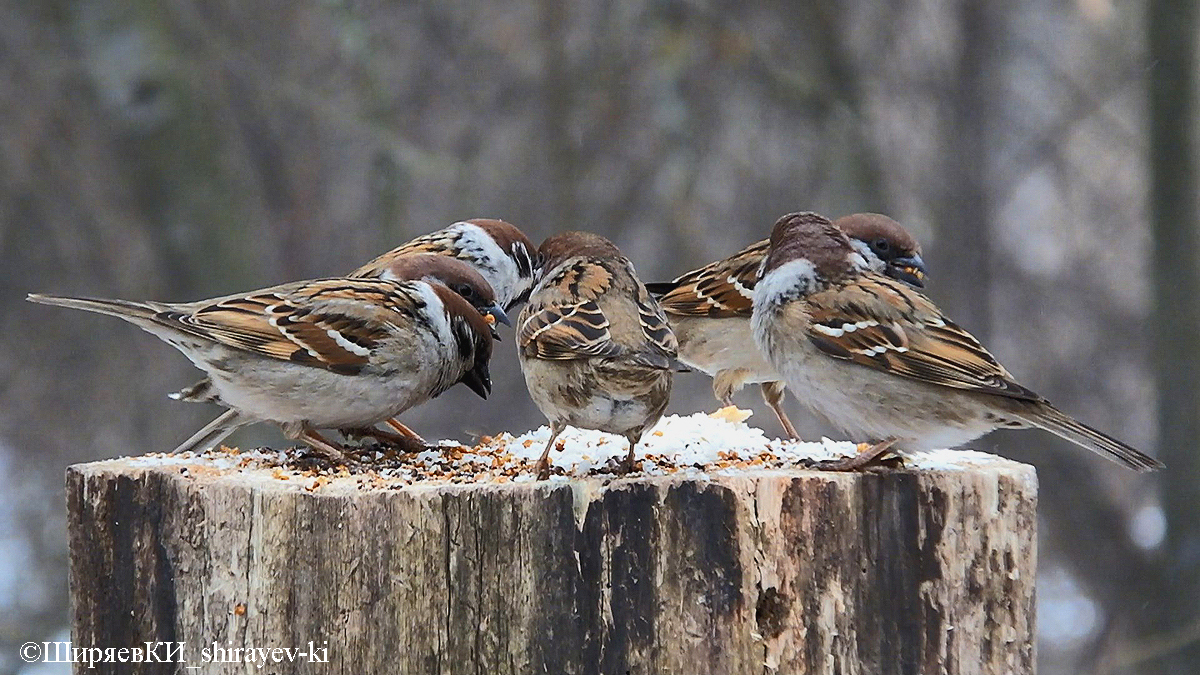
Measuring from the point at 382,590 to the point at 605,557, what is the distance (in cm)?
52

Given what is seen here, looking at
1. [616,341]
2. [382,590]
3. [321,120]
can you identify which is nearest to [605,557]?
[382,590]

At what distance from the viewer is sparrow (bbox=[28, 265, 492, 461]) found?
4.39m

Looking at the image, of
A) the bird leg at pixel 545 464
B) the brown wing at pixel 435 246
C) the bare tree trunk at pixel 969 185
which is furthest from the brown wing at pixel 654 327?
the bare tree trunk at pixel 969 185

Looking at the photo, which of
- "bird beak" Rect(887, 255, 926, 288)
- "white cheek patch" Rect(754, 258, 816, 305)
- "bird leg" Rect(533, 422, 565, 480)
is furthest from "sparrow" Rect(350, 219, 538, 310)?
"bird leg" Rect(533, 422, 565, 480)

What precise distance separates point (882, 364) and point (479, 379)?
1.57m

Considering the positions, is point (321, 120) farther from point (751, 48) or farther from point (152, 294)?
point (751, 48)

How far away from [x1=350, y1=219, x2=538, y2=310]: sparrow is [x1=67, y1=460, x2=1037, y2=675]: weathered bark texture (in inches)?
106

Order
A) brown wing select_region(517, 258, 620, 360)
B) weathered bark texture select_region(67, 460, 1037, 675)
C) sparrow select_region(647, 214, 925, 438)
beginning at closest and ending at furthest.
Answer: weathered bark texture select_region(67, 460, 1037, 675) → brown wing select_region(517, 258, 620, 360) → sparrow select_region(647, 214, 925, 438)

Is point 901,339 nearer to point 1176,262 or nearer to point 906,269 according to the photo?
point 906,269

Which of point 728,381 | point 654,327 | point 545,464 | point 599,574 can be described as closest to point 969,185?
point 728,381

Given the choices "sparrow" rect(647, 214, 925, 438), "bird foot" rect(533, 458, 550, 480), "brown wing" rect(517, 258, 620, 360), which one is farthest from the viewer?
"sparrow" rect(647, 214, 925, 438)

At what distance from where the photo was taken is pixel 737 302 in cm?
496

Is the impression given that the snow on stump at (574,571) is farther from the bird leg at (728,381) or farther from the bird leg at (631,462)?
the bird leg at (728,381)

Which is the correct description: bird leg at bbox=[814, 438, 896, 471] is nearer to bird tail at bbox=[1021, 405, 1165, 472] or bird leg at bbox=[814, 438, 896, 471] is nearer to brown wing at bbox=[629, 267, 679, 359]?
bird tail at bbox=[1021, 405, 1165, 472]
